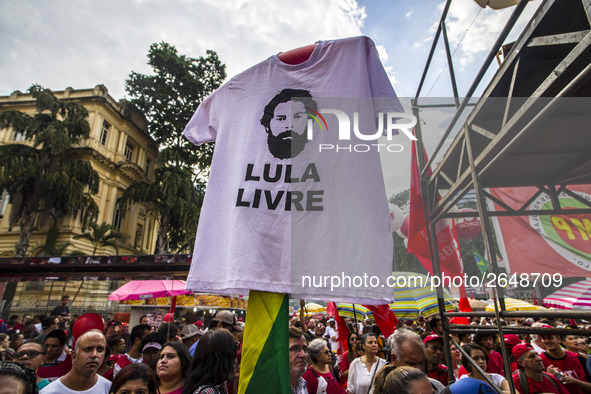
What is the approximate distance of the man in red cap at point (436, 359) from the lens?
3.92m

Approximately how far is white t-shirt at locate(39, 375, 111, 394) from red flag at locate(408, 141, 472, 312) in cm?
366

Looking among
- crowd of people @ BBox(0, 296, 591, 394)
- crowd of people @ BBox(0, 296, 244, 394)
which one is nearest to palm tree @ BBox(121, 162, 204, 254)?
crowd of people @ BBox(0, 296, 591, 394)

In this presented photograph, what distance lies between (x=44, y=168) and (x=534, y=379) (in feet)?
85.6

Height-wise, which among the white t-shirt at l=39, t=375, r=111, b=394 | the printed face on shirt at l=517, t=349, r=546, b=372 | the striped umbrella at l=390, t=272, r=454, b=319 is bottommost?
the white t-shirt at l=39, t=375, r=111, b=394

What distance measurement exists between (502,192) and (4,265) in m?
18.6

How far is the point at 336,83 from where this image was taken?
2.22m

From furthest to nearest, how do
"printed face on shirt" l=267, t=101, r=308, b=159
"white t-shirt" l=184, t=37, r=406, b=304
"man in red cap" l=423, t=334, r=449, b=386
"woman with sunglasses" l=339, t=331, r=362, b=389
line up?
"woman with sunglasses" l=339, t=331, r=362, b=389 < "man in red cap" l=423, t=334, r=449, b=386 < "printed face on shirt" l=267, t=101, r=308, b=159 < "white t-shirt" l=184, t=37, r=406, b=304

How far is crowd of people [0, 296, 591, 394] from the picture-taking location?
7.84ft

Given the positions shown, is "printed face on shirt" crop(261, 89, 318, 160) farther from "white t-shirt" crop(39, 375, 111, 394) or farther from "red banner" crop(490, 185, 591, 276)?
"red banner" crop(490, 185, 591, 276)

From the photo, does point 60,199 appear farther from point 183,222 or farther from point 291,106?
point 291,106

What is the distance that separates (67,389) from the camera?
277 centimetres

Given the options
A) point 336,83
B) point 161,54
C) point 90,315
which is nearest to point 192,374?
point 90,315

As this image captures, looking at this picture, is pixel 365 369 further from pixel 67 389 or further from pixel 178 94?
pixel 178 94

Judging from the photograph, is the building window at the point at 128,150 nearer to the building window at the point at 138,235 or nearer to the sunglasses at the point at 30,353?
the building window at the point at 138,235
